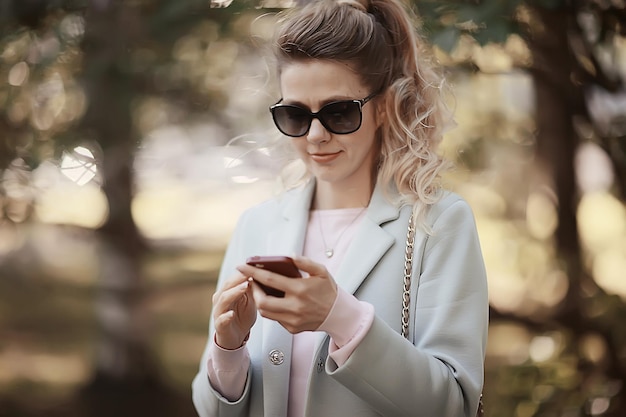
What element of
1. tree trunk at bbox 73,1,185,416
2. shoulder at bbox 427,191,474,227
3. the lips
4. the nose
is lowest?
tree trunk at bbox 73,1,185,416

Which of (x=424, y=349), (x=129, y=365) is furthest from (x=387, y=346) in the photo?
(x=129, y=365)

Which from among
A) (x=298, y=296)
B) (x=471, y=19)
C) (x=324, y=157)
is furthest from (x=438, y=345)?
(x=471, y=19)

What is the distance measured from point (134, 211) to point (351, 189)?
3.08 meters

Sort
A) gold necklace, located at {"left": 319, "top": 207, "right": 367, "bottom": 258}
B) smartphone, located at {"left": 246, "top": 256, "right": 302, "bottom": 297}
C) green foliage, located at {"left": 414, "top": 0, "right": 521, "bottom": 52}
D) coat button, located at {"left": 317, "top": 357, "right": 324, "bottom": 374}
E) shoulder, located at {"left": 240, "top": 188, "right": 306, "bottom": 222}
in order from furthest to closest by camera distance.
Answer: green foliage, located at {"left": 414, "top": 0, "right": 521, "bottom": 52} → shoulder, located at {"left": 240, "top": 188, "right": 306, "bottom": 222} → gold necklace, located at {"left": 319, "top": 207, "right": 367, "bottom": 258} → coat button, located at {"left": 317, "top": 357, "right": 324, "bottom": 374} → smartphone, located at {"left": 246, "top": 256, "right": 302, "bottom": 297}

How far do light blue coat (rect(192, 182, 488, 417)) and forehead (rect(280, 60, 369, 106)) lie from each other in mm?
255

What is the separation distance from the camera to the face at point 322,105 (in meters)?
1.71

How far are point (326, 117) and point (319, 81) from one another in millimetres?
79

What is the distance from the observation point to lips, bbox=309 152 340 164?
1747 mm

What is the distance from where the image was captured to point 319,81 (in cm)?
171

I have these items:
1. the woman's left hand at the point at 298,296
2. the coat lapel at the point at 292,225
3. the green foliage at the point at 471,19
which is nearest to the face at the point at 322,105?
the coat lapel at the point at 292,225

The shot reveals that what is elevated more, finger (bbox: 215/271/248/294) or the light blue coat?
finger (bbox: 215/271/248/294)

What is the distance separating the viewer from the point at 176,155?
184 inches

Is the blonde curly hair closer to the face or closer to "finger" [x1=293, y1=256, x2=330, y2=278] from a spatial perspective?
the face

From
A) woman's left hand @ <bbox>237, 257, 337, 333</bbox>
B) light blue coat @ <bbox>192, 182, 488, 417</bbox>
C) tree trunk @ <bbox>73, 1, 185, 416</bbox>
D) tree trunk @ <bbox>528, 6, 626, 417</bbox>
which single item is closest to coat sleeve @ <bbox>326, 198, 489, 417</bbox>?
light blue coat @ <bbox>192, 182, 488, 417</bbox>
